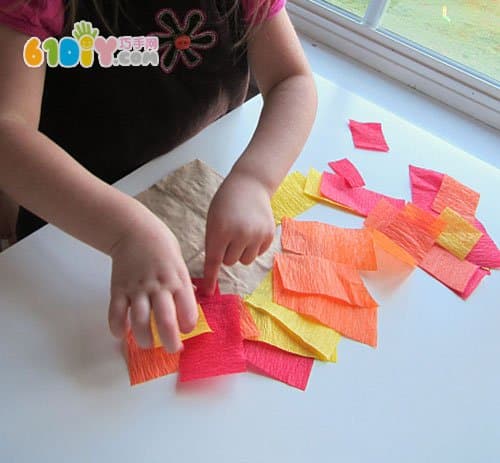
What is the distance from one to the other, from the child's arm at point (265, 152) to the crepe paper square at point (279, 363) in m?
0.07

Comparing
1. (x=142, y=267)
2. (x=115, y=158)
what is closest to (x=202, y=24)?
(x=115, y=158)

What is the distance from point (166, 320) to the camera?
0.39 m

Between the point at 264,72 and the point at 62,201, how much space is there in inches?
11.9

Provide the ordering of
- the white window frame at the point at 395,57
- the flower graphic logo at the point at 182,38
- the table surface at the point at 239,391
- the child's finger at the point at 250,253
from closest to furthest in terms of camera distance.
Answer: the table surface at the point at 239,391 → the child's finger at the point at 250,253 → the flower graphic logo at the point at 182,38 → the white window frame at the point at 395,57

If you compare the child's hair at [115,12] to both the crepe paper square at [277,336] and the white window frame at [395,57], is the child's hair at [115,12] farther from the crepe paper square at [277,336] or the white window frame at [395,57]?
the white window frame at [395,57]

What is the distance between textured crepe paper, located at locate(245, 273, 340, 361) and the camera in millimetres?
450

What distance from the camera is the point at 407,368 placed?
455mm

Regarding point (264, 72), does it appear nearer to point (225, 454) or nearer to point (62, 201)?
point (62, 201)

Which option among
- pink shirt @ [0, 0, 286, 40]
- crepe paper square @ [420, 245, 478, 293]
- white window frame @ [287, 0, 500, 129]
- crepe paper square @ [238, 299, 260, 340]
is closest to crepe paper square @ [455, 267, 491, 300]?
crepe paper square @ [420, 245, 478, 293]

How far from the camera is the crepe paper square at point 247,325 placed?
17.6 inches

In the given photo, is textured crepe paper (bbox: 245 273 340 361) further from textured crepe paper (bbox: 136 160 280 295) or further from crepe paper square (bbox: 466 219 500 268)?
crepe paper square (bbox: 466 219 500 268)

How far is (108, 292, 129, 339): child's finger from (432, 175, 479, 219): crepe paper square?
→ 0.36 metres

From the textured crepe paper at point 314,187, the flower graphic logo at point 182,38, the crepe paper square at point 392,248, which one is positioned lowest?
the crepe paper square at point 392,248

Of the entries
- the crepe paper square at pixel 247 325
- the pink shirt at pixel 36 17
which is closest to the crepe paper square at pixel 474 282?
A: the crepe paper square at pixel 247 325
